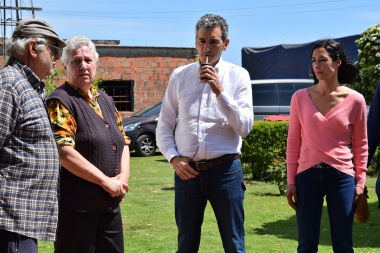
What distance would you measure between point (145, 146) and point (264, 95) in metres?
4.35

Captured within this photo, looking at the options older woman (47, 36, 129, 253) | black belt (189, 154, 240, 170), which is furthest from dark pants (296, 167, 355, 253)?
older woman (47, 36, 129, 253)

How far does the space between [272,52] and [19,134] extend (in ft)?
68.9

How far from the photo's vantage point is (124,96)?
982 inches

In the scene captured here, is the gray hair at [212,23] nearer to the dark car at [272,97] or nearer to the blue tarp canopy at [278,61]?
the dark car at [272,97]

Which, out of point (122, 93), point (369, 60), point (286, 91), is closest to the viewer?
point (369, 60)

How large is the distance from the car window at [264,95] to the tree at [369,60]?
438 cm

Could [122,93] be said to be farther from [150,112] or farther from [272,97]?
[272,97]

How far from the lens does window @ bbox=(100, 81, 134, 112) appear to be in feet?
81.0

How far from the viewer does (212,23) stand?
4488 millimetres

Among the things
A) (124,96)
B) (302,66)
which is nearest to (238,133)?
(302,66)

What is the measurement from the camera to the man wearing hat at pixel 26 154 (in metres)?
3.42

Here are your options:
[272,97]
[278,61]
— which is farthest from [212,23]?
[278,61]

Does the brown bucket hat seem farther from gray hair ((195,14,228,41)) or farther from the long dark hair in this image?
the long dark hair

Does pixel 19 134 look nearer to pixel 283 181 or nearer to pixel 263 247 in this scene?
pixel 263 247
